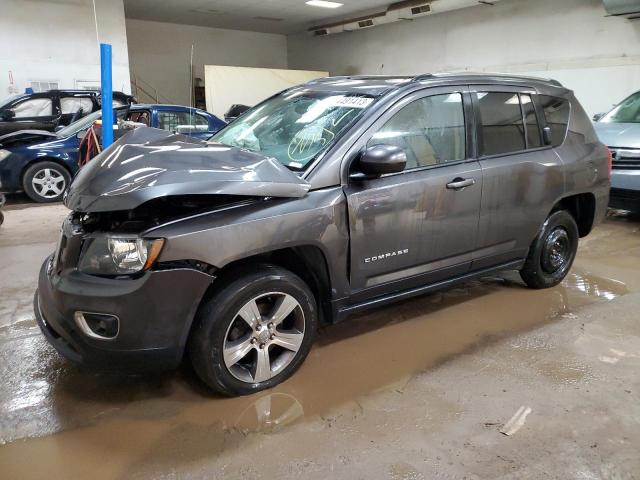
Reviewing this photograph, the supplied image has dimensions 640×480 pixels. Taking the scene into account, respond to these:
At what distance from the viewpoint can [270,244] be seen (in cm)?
237

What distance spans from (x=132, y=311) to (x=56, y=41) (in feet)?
41.1

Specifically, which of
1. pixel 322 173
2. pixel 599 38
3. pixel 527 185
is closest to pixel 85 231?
pixel 322 173

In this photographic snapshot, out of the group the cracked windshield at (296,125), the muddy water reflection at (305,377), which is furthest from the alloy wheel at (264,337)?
the cracked windshield at (296,125)

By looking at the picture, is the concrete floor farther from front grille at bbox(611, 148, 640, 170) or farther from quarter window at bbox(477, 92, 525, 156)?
front grille at bbox(611, 148, 640, 170)

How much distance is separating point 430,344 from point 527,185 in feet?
4.25

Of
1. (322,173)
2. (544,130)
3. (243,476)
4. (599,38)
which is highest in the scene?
(599,38)

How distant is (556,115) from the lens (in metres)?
3.70

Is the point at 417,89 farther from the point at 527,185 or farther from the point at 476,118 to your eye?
the point at 527,185

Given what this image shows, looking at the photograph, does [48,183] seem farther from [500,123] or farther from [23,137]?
[500,123]

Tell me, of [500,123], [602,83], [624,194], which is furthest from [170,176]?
[602,83]

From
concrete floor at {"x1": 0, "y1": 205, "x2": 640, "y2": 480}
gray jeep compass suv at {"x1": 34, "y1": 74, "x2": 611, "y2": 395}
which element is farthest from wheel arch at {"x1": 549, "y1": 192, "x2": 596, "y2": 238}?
concrete floor at {"x1": 0, "y1": 205, "x2": 640, "y2": 480}

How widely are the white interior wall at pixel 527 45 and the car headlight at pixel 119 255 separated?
35.3ft

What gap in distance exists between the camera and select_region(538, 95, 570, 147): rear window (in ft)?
11.9

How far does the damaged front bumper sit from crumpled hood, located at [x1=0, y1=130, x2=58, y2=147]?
19.7 feet
